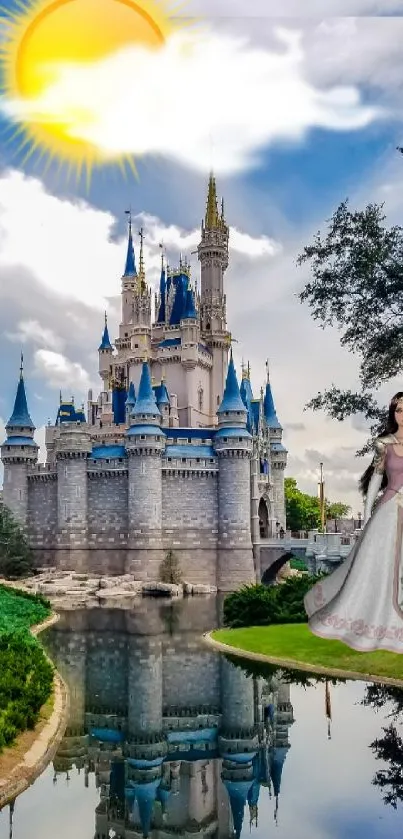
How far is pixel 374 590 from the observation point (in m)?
4.61

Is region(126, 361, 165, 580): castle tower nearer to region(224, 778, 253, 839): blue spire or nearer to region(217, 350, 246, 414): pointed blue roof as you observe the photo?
region(217, 350, 246, 414): pointed blue roof

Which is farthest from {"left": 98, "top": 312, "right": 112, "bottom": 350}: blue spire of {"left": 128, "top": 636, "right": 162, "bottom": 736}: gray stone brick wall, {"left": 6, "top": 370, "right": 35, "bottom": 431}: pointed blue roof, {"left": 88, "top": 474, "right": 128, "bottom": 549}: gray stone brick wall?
{"left": 128, "top": 636, "right": 162, "bottom": 736}: gray stone brick wall

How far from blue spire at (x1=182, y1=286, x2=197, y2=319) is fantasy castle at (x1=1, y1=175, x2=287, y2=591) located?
54 mm

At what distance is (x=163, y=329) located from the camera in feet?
104

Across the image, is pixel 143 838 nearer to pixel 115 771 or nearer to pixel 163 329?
pixel 115 771

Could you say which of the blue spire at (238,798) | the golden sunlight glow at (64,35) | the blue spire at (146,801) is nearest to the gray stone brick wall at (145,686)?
the blue spire at (146,801)

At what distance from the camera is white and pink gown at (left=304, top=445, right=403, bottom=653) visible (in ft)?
14.8

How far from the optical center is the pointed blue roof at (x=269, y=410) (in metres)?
32.6

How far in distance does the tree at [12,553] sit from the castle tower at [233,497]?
6.25 meters

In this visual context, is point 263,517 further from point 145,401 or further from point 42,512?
point 42,512

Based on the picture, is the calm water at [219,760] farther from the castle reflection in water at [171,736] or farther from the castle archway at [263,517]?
the castle archway at [263,517]

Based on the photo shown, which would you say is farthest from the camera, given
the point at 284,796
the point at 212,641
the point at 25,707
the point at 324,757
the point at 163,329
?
the point at 163,329

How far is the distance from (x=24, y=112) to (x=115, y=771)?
6.46 m

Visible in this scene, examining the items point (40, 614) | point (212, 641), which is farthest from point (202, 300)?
point (212, 641)
